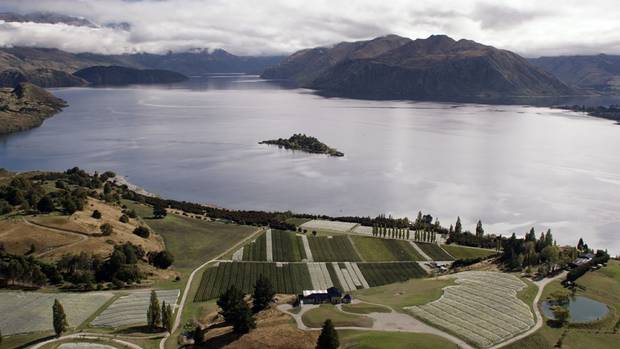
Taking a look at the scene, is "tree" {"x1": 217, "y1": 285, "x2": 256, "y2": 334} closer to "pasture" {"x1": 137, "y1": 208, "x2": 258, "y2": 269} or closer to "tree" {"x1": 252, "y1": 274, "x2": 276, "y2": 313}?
"tree" {"x1": 252, "y1": 274, "x2": 276, "y2": 313}

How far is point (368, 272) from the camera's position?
301ft

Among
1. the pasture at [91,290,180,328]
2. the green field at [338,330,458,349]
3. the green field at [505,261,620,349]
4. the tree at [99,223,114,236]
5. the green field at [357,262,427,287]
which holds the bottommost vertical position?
the green field at [357,262,427,287]

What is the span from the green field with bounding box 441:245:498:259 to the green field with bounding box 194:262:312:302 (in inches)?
1218

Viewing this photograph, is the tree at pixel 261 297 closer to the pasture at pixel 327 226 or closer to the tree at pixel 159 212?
the pasture at pixel 327 226

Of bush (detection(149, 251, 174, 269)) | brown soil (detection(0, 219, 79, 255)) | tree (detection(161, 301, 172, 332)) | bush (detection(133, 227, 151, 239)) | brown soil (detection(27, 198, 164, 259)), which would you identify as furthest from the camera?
bush (detection(133, 227, 151, 239))

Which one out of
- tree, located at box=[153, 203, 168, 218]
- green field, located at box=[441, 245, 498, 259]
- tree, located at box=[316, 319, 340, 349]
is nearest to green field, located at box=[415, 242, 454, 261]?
green field, located at box=[441, 245, 498, 259]

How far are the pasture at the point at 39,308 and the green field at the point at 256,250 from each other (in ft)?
87.8

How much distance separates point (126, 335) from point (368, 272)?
4265 centimetres

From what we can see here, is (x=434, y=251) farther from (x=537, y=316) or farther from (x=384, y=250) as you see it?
(x=537, y=316)

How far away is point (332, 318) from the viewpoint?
6406cm

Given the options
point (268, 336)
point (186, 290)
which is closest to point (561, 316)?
point (268, 336)

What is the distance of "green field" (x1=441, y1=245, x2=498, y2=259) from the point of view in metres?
102

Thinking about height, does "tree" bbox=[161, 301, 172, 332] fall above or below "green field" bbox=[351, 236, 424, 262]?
above

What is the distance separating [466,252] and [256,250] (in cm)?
Result: 4113
